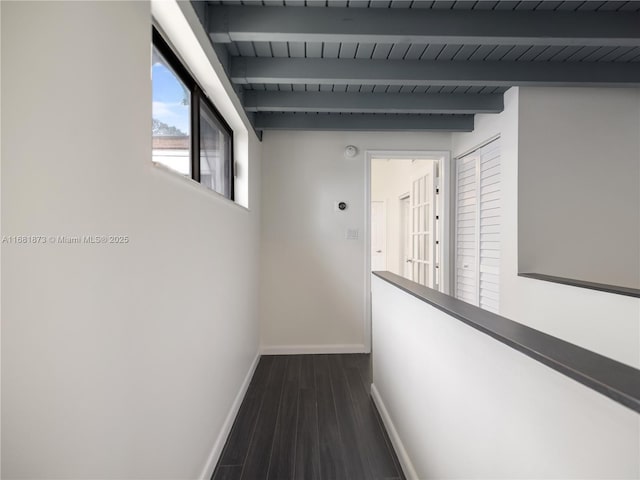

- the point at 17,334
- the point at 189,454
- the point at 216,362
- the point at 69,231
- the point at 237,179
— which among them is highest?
the point at 237,179

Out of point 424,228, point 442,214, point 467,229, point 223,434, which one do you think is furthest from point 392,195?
point 223,434

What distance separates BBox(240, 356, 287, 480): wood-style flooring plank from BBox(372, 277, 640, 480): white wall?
0.72 meters

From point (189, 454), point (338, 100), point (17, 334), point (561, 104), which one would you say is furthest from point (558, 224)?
point (17, 334)

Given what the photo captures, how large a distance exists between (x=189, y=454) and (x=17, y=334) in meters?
0.98

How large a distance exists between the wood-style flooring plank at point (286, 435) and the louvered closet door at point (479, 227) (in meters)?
1.74

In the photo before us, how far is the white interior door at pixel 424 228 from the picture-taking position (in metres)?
3.32

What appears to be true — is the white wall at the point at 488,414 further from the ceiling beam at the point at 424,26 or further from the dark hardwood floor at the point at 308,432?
the ceiling beam at the point at 424,26

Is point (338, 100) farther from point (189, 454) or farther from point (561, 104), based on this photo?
point (189, 454)

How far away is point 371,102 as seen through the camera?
2.45m

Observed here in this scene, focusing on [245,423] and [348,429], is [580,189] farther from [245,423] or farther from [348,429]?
[245,423]

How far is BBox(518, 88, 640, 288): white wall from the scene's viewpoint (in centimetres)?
221

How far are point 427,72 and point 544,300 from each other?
1635 mm

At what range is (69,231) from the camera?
2.32 feet

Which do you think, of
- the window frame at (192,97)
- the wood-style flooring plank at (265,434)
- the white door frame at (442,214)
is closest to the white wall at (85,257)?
the window frame at (192,97)
